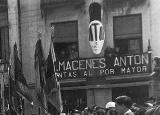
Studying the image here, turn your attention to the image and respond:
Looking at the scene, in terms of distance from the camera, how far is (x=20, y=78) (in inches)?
646

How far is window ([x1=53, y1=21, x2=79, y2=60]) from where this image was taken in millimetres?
20266

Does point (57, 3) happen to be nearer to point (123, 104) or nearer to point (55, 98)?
point (55, 98)

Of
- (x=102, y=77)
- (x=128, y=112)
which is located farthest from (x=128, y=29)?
(x=128, y=112)

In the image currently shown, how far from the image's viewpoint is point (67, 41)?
20359 millimetres

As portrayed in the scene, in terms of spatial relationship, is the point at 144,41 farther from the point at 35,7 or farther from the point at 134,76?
the point at 35,7

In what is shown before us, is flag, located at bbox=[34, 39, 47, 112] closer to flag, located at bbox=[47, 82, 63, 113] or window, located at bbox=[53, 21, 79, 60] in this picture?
flag, located at bbox=[47, 82, 63, 113]

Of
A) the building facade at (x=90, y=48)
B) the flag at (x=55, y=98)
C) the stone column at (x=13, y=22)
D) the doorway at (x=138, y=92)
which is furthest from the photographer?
the stone column at (x=13, y=22)

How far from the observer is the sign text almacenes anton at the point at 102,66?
743 inches

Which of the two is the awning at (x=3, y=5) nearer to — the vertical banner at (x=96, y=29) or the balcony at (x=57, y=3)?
the balcony at (x=57, y=3)

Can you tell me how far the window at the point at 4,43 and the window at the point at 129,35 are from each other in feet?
15.0

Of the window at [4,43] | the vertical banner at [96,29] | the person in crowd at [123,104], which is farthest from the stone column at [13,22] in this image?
the person in crowd at [123,104]

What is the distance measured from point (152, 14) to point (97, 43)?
2224mm

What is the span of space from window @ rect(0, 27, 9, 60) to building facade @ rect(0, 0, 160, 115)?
49 cm

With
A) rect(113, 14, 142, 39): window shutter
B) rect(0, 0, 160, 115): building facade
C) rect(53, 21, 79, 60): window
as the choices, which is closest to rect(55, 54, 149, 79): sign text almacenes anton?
rect(0, 0, 160, 115): building facade
